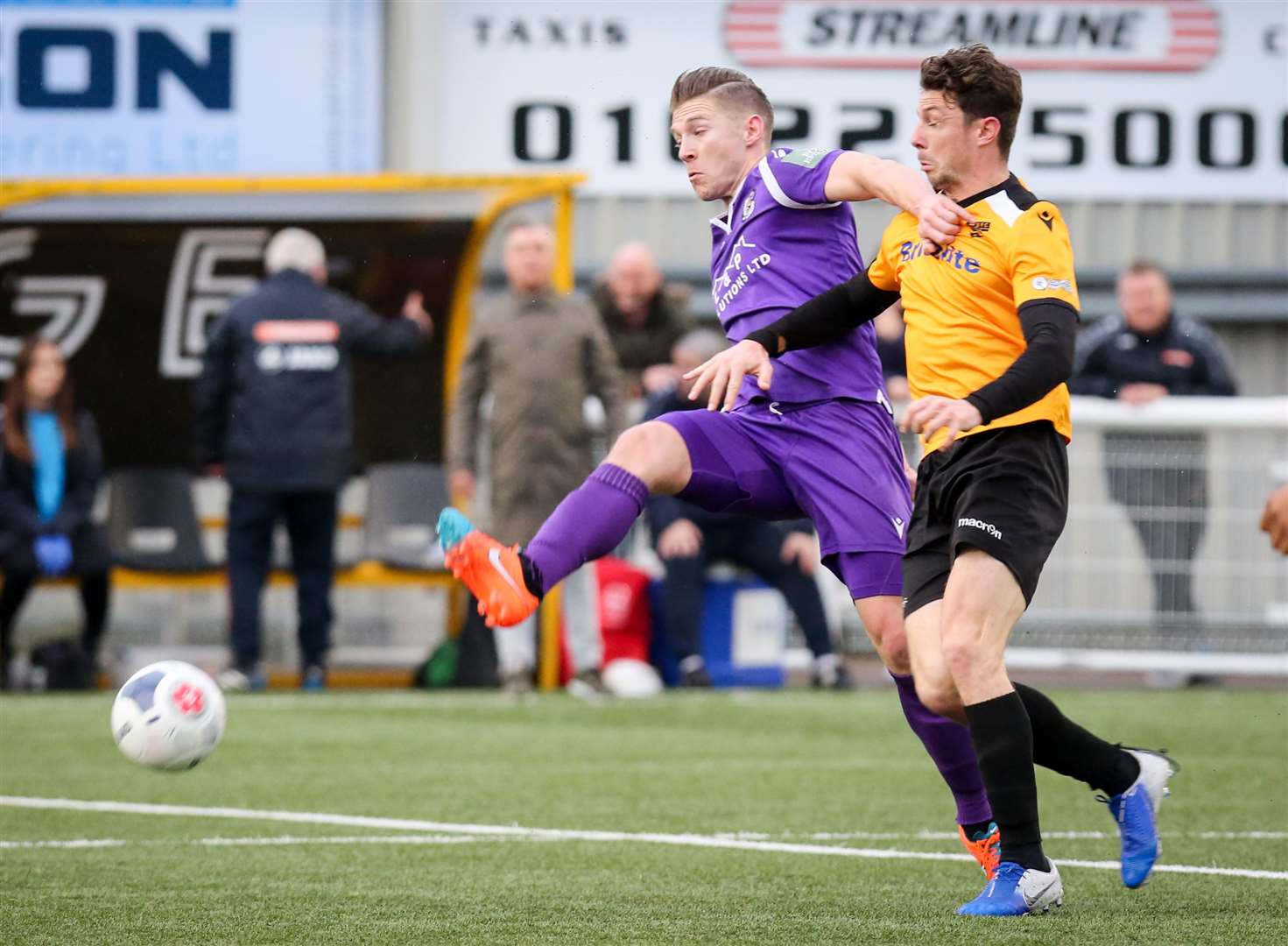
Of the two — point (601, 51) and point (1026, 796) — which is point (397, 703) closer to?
point (1026, 796)

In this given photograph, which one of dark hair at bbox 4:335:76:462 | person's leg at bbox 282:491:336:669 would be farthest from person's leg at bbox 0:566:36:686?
person's leg at bbox 282:491:336:669

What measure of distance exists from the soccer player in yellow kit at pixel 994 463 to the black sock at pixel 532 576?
1.81ft

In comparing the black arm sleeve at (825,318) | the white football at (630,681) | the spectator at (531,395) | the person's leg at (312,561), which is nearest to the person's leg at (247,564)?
the person's leg at (312,561)

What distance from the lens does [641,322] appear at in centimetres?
1298

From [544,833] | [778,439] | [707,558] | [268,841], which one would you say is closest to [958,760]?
[778,439]

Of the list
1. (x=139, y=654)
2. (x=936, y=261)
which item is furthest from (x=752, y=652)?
(x=936, y=261)

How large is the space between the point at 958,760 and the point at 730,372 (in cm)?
111

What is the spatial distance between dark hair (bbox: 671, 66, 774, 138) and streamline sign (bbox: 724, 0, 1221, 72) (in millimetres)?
12350

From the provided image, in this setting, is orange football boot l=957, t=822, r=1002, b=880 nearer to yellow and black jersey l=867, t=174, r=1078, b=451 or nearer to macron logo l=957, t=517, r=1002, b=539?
macron logo l=957, t=517, r=1002, b=539

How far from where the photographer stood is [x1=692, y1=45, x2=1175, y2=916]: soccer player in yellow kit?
4941 mm

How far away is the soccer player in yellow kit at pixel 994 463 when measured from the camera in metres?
4.94

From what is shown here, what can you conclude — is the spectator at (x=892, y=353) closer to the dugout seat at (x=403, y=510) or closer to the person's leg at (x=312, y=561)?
the dugout seat at (x=403, y=510)

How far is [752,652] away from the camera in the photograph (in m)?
12.7

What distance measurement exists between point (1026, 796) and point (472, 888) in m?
1.32
